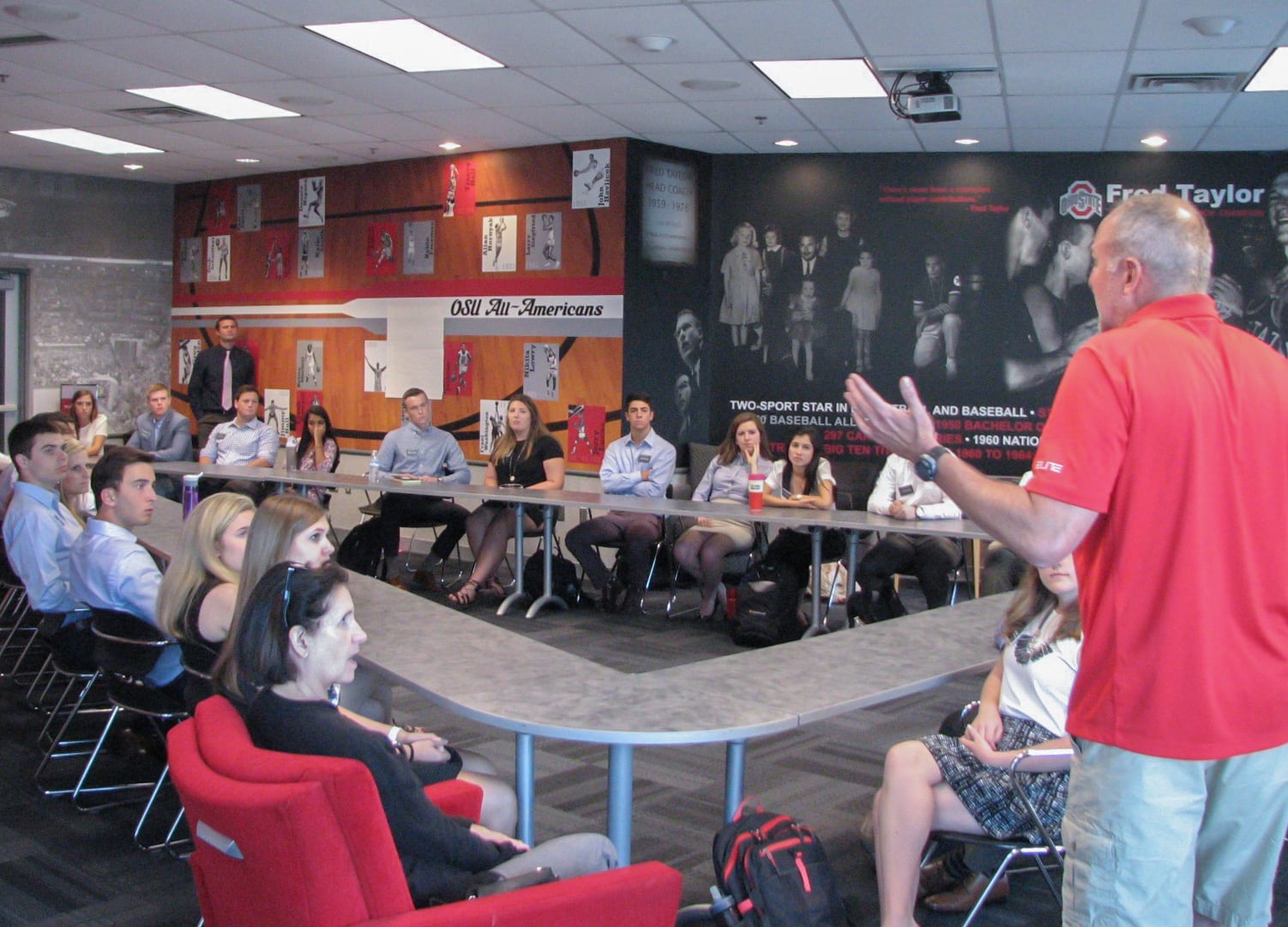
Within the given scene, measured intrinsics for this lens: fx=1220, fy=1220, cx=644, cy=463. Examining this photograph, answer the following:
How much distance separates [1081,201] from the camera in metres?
8.30

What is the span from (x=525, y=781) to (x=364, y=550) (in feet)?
18.2

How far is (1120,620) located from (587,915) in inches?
37.9

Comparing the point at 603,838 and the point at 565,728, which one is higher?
the point at 565,728

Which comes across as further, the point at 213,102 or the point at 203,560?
the point at 213,102

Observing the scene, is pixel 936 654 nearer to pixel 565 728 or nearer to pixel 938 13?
pixel 565 728

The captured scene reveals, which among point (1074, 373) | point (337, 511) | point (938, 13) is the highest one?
point (938, 13)

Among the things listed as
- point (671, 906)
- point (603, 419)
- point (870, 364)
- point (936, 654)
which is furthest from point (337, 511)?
point (671, 906)

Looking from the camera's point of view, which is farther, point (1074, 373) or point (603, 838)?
point (603, 838)

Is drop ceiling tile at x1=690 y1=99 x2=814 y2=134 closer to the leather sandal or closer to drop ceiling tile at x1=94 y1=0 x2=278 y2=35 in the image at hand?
drop ceiling tile at x1=94 y1=0 x2=278 y2=35

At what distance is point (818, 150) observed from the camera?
871 centimetres

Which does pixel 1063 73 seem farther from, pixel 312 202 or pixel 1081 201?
pixel 312 202

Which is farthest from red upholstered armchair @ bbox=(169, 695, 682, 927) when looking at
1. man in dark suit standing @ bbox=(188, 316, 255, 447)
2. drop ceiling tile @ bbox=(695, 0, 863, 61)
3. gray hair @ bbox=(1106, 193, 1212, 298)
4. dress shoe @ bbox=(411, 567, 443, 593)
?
man in dark suit standing @ bbox=(188, 316, 255, 447)

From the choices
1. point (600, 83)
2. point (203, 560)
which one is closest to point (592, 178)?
point (600, 83)

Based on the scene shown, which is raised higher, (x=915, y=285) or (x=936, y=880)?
(x=915, y=285)
